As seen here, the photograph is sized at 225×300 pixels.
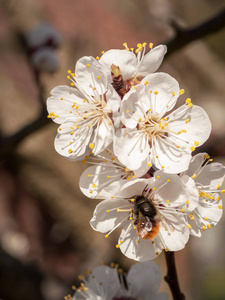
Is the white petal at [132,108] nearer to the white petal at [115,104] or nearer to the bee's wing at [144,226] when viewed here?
the white petal at [115,104]

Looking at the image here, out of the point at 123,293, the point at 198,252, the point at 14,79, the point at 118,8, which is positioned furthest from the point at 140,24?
the point at 123,293

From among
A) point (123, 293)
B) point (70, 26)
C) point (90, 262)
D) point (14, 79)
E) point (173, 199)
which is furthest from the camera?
point (70, 26)

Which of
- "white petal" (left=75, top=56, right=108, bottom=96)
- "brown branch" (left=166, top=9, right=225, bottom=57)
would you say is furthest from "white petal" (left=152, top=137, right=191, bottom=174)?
"brown branch" (left=166, top=9, right=225, bottom=57)

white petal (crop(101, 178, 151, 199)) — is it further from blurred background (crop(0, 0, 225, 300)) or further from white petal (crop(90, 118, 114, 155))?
blurred background (crop(0, 0, 225, 300))

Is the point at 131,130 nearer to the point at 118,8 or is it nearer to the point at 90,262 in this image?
the point at 90,262

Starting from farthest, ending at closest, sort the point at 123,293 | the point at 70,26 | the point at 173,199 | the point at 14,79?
the point at 70,26, the point at 14,79, the point at 123,293, the point at 173,199

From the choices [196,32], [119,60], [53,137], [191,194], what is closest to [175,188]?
[191,194]
